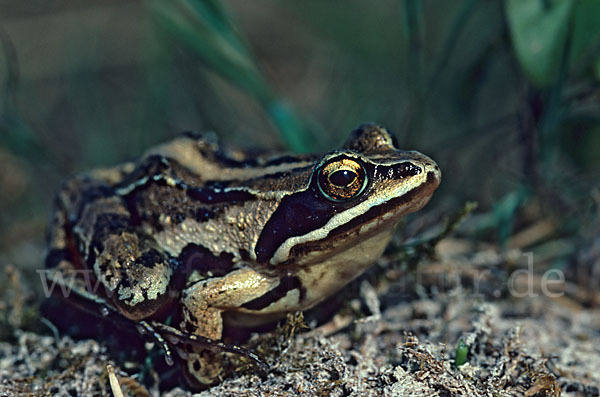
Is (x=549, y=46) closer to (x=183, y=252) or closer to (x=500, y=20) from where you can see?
(x=500, y=20)

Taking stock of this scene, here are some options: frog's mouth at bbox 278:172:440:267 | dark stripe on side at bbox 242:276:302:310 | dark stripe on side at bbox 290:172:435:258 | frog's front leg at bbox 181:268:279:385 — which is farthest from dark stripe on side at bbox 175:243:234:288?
dark stripe on side at bbox 290:172:435:258

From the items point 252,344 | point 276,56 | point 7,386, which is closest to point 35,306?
point 7,386

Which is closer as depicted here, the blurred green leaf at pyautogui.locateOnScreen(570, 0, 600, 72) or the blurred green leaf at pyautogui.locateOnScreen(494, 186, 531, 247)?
the blurred green leaf at pyautogui.locateOnScreen(570, 0, 600, 72)

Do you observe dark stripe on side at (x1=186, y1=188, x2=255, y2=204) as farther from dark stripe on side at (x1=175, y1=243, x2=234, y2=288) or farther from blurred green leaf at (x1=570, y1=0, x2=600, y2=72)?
blurred green leaf at (x1=570, y1=0, x2=600, y2=72)

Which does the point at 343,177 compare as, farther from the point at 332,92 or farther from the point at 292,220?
the point at 332,92

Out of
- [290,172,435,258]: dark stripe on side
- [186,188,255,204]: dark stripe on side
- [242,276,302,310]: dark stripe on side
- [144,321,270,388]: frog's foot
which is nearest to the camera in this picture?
[290,172,435,258]: dark stripe on side

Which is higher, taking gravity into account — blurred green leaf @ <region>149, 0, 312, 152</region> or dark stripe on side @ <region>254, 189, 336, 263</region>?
blurred green leaf @ <region>149, 0, 312, 152</region>
